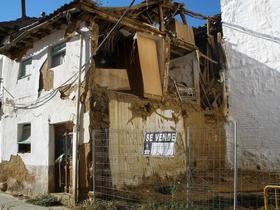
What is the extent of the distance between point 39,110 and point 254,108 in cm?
866

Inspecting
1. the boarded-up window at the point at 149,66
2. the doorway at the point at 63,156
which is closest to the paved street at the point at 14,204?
the doorway at the point at 63,156

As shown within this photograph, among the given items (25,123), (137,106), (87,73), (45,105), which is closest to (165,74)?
(137,106)

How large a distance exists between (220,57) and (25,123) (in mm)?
8830

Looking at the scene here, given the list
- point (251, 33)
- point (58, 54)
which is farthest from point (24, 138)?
point (251, 33)

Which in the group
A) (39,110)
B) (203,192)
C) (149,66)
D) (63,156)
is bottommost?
(203,192)

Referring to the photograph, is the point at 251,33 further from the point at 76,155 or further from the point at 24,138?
the point at 24,138

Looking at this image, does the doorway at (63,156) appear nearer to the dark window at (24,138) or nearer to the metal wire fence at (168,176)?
the metal wire fence at (168,176)

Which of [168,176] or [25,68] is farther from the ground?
[25,68]

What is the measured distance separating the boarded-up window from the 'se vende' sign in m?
4.00

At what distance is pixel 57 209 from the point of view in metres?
9.65

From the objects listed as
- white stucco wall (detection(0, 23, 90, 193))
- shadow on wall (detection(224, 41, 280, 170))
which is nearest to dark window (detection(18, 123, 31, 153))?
white stucco wall (detection(0, 23, 90, 193))

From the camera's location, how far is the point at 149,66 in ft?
39.9

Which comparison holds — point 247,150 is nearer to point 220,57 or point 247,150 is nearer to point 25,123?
point 220,57

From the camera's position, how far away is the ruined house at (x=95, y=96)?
10348 mm
